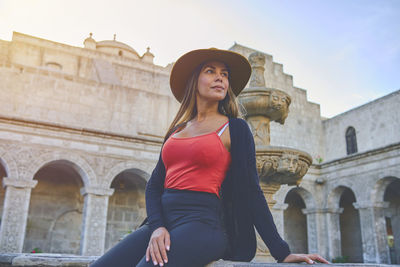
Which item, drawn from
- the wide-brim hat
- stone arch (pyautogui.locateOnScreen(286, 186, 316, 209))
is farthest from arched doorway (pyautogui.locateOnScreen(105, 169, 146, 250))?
the wide-brim hat

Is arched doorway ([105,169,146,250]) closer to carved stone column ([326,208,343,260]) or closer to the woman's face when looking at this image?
carved stone column ([326,208,343,260])

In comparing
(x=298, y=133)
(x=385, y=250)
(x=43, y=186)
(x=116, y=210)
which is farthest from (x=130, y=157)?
(x=298, y=133)

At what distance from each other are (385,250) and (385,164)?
9.70 ft

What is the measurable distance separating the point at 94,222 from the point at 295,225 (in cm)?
1005

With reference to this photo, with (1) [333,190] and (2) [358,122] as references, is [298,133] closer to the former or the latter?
(2) [358,122]

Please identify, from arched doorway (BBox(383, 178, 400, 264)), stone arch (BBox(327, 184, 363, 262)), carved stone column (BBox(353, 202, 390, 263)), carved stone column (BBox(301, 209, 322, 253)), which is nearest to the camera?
carved stone column (BBox(353, 202, 390, 263))

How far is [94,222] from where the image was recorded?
12.5 m

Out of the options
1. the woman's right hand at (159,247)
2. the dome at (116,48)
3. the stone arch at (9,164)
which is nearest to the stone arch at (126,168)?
the stone arch at (9,164)

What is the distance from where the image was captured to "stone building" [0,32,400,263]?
12289 mm

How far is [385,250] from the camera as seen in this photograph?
13719 mm

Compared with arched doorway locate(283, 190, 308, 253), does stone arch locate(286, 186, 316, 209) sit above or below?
above

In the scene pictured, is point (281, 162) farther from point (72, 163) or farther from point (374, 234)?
point (374, 234)

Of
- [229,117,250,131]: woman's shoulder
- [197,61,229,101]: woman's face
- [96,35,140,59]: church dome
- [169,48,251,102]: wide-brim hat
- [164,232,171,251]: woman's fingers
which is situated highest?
[96,35,140,59]: church dome

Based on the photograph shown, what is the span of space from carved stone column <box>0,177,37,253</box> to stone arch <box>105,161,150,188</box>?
2.30 m
